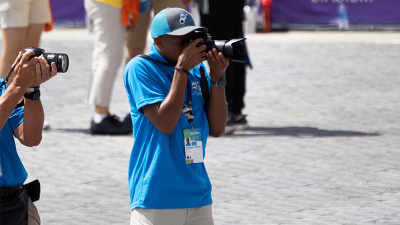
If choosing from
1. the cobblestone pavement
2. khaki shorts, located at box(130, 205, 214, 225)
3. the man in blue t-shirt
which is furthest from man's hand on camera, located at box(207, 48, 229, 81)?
the cobblestone pavement

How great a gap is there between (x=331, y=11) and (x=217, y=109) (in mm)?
13419

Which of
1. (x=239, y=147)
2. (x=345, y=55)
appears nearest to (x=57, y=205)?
(x=239, y=147)

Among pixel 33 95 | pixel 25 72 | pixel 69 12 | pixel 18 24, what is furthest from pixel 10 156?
pixel 69 12

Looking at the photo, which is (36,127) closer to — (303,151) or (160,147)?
(160,147)

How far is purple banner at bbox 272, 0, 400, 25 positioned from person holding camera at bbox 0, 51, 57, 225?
13.6 metres

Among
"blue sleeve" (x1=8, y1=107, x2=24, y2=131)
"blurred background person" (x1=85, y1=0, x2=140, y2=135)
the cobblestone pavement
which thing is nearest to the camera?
"blue sleeve" (x1=8, y1=107, x2=24, y2=131)

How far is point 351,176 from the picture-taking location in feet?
14.8

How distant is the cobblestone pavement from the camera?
12.8 ft

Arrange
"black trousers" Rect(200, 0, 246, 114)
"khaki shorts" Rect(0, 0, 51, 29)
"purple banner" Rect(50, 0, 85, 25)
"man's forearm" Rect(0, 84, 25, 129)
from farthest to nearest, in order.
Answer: "purple banner" Rect(50, 0, 85, 25) < "black trousers" Rect(200, 0, 246, 114) < "khaki shorts" Rect(0, 0, 51, 29) < "man's forearm" Rect(0, 84, 25, 129)

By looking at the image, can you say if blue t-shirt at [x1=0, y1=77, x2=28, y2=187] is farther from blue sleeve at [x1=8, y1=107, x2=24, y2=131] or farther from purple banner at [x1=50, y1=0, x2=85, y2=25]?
purple banner at [x1=50, y1=0, x2=85, y2=25]

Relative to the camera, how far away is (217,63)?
2.54 m

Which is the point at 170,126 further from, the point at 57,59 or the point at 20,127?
the point at 20,127

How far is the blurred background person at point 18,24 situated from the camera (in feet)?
17.9

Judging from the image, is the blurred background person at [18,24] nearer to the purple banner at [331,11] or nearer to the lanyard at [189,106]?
the lanyard at [189,106]
